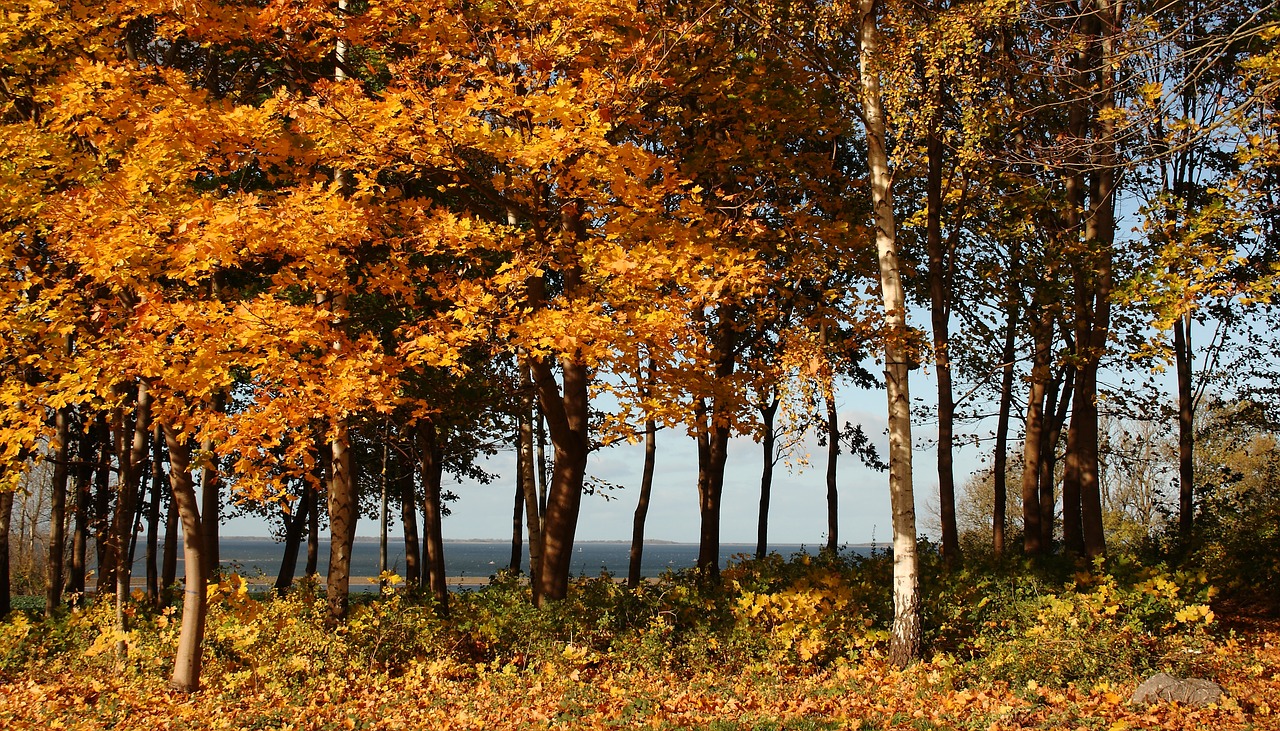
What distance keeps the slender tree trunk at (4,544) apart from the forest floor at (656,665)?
174 centimetres

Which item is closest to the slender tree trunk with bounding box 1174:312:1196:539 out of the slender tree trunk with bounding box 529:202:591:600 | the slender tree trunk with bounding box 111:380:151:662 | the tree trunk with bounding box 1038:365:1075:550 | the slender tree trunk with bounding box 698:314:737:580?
the tree trunk with bounding box 1038:365:1075:550

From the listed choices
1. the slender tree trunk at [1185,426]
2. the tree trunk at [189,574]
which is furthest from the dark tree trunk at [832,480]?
the tree trunk at [189,574]

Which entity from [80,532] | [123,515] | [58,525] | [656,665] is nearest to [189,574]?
[123,515]

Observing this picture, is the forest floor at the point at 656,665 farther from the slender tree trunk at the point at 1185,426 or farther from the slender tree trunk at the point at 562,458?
the slender tree trunk at the point at 1185,426

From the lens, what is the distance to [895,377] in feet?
31.3

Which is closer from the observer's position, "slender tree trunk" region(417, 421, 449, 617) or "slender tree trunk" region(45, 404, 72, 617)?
"slender tree trunk" region(45, 404, 72, 617)

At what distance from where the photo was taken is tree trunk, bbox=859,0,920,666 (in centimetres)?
920

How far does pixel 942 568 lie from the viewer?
11953mm

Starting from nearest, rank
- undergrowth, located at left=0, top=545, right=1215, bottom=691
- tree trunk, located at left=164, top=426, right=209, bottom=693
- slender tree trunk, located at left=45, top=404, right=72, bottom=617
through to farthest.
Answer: tree trunk, located at left=164, top=426, right=209, bottom=693
undergrowth, located at left=0, top=545, right=1215, bottom=691
slender tree trunk, located at left=45, top=404, right=72, bottom=617

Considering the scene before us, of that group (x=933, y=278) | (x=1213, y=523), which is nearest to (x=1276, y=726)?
(x=933, y=278)

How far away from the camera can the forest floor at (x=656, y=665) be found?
7.62 meters

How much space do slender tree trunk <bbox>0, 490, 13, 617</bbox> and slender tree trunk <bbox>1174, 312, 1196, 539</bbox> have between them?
60.4 ft

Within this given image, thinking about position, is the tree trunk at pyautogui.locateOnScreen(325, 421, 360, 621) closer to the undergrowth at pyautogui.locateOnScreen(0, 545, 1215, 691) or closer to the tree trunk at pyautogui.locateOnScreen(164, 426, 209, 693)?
the undergrowth at pyautogui.locateOnScreen(0, 545, 1215, 691)

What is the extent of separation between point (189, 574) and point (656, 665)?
4.96 meters
